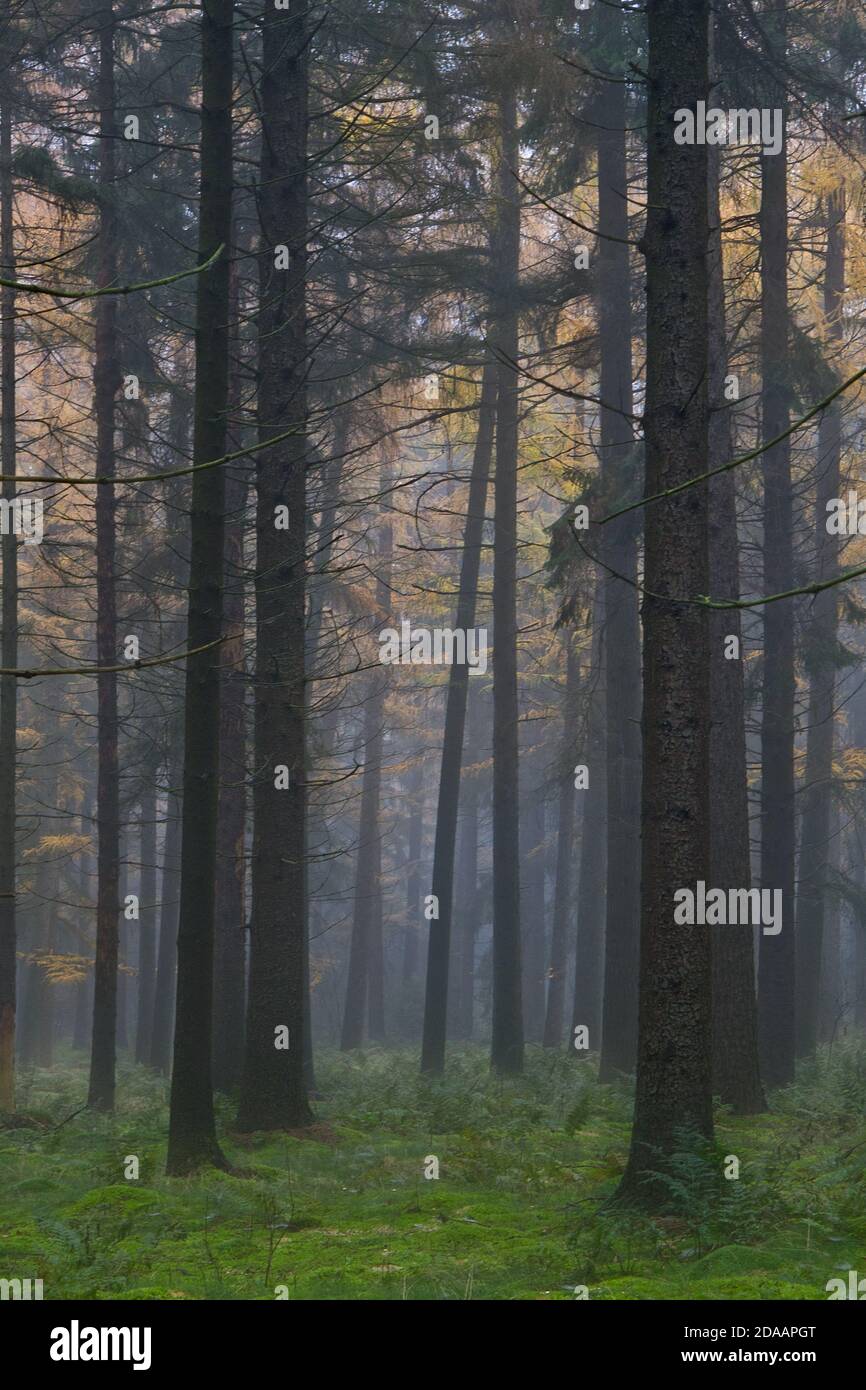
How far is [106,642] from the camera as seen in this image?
1669cm

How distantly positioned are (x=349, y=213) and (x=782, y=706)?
875 centimetres

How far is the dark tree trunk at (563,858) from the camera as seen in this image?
2644 centimetres

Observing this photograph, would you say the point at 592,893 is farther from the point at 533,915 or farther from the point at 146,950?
the point at 533,915

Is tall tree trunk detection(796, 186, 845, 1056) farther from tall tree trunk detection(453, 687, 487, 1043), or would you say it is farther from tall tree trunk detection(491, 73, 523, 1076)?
tall tree trunk detection(453, 687, 487, 1043)

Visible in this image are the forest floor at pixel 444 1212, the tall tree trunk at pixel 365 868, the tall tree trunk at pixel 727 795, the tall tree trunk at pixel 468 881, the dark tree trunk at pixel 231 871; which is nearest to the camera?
the forest floor at pixel 444 1212

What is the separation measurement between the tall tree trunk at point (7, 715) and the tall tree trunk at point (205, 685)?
6.45 meters

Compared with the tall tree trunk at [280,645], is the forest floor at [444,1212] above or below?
below

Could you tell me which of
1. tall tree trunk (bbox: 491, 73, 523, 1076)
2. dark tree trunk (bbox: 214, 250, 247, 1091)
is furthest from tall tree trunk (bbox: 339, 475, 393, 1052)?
dark tree trunk (bbox: 214, 250, 247, 1091)

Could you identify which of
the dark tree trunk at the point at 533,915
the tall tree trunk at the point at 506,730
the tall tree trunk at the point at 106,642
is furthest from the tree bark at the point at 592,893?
the dark tree trunk at the point at 533,915

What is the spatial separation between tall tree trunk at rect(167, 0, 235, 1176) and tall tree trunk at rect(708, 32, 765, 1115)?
4762mm

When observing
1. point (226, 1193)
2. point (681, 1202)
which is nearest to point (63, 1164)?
point (226, 1193)

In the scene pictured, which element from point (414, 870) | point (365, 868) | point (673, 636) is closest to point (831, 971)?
point (365, 868)

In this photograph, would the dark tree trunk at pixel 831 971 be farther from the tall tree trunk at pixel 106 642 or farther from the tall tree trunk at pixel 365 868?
the tall tree trunk at pixel 106 642

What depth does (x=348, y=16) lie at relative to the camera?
12758 mm
